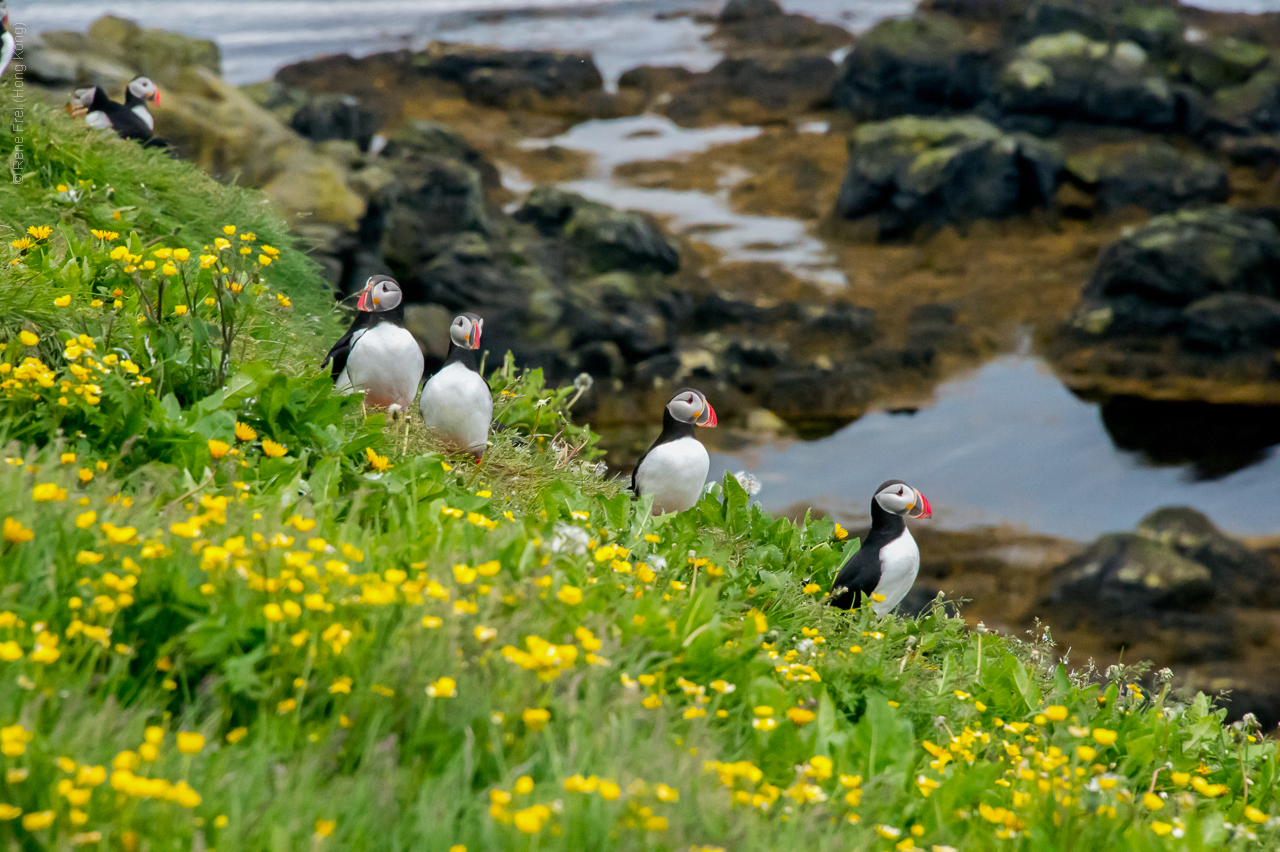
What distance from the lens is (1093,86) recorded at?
31.0m

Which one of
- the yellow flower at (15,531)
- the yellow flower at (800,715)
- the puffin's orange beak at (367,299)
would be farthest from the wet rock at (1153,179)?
the yellow flower at (15,531)

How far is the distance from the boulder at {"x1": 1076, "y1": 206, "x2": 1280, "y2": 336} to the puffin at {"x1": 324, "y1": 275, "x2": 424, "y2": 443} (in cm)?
2318

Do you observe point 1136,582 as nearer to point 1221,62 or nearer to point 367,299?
point 367,299

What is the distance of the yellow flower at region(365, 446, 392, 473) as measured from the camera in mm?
4410

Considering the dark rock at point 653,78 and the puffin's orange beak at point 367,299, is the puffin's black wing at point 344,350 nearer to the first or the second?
the puffin's orange beak at point 367,299

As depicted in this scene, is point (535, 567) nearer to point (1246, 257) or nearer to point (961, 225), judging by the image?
point (1246, 257)

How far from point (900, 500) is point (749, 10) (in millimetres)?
36567

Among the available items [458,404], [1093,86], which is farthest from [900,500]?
[1093,86]

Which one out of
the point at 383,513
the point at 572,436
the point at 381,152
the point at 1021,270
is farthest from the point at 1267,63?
the point at 383,513

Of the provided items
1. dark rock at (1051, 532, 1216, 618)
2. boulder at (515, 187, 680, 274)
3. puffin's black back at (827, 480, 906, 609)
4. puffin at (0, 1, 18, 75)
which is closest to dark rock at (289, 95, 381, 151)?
boulder at (515, 187, 680, 274)

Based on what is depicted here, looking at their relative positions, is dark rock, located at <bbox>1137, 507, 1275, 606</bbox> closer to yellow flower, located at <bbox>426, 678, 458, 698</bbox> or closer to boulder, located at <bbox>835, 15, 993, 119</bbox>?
yellow flower, located at <bbox>426, 678, 458, 698</bbox>

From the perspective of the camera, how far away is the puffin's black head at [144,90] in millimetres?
10953

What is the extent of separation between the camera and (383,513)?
4.14 metres

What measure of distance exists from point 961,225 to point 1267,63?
13135 millimetres
